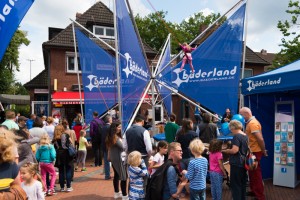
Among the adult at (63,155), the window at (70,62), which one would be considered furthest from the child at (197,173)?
the window at (70,62)

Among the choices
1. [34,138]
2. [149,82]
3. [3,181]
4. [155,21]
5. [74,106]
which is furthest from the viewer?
[155,21]

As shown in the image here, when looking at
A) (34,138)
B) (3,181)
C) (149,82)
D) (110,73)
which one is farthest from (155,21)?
(3,181)

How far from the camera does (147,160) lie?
6.49 meters

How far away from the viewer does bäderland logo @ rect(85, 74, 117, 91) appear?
38.5ft

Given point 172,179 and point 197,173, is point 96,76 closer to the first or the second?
point 197,173

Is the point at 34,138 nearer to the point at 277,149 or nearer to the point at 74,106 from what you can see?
the point at 277,149

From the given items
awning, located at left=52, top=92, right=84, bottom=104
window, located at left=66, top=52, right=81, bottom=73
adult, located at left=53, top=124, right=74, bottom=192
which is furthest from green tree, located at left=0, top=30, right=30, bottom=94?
adult, located at left=53, top=124, right=74, bottom=192

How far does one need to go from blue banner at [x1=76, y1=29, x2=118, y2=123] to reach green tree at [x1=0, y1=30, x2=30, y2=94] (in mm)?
21354

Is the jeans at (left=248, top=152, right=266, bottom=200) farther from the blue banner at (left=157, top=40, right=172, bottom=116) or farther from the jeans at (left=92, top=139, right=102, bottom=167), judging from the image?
the jeans at (left=92, top=139, right=102, bottom=167)

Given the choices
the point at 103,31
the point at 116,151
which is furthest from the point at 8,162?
the point at 103,31

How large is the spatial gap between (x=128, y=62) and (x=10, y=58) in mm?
29820

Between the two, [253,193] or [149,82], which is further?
[149,82]

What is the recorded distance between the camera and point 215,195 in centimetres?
586

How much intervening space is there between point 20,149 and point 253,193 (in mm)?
4788
